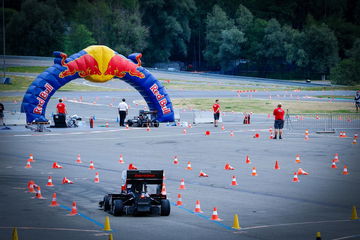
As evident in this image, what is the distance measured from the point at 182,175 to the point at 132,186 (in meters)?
6.26

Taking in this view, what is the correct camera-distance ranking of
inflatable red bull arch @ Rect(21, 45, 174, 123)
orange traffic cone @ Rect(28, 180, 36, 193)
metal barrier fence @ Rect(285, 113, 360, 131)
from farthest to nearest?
1. metal barrier fence @ Rect(285, 113, 360, 131)
2. inflatable red bull arch @ Rect(21, 45, 174, 123)
3. orange traffic cone @ Rect(28, 180, 36, 193)

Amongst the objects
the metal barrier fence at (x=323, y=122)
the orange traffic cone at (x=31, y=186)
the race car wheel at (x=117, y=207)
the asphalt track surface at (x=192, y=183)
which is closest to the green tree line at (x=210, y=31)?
the metal barrier fence at (x=323, y=122)

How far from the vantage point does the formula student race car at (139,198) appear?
1499cm

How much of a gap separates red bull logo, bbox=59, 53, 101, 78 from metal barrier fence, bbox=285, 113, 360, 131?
11.2 metres

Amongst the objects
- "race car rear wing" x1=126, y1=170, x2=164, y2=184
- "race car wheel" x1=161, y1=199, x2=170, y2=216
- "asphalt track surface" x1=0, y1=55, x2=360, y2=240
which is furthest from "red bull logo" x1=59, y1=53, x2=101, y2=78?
"race car wheel" x1=161, y1=199, x2=170, y2=216

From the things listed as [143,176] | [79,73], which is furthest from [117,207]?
[79,73]

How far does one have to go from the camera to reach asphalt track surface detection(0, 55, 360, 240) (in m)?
14.0

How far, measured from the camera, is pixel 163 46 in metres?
113

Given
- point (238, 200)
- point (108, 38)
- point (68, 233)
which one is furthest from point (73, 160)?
point (108, 38)

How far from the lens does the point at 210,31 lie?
10981 centimetres

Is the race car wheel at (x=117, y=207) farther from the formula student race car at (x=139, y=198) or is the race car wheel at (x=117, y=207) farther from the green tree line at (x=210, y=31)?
the green tree line at (x=210, y=31)

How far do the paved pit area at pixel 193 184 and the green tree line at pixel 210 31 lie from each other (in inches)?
2416

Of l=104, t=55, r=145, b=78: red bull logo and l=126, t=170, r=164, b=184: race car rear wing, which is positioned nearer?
l=126, t=170, r=164, b=184: race car rear wing

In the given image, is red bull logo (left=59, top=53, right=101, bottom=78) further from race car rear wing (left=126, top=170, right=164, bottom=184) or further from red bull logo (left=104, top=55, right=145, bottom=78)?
race car rear wing (left=126, top=170, right=164, bottom=184)
